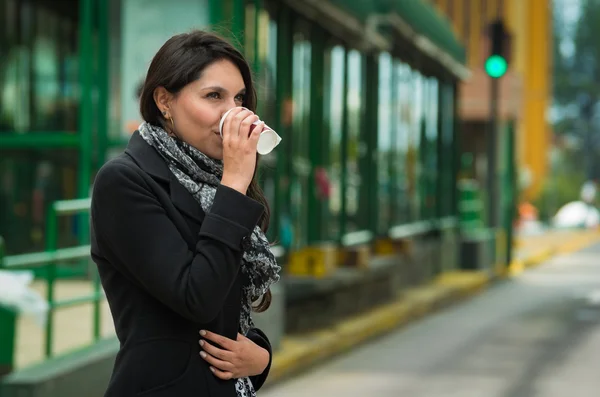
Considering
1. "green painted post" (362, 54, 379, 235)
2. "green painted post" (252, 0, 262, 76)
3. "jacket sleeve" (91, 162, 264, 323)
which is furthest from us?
"green painted post" (362, 54, 379, 235)

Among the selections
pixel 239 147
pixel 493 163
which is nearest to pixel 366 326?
pixel 493 163

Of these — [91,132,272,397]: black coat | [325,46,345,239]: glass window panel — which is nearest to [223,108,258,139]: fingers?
[91,132,272,397]: black coat

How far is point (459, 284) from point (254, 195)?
1580 centimetres

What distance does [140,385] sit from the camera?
2.55 meters

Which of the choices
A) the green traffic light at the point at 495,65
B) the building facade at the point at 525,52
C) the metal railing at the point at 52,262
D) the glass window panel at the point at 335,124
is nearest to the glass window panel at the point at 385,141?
the glass window panel at the point at 335,124

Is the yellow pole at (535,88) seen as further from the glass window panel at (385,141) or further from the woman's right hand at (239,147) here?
the woman's right hand at (239,147)

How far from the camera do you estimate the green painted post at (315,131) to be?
13.4 metres

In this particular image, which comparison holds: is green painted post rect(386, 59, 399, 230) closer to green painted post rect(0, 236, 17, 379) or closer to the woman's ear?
green painted post rect(0, 236, 17, 379)

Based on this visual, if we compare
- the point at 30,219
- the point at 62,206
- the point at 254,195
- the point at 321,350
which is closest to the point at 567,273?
the point at 30,219

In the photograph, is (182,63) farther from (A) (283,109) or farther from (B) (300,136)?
(B) (300,136)

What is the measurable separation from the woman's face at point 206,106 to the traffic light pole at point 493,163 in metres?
18.7

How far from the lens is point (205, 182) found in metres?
2.63

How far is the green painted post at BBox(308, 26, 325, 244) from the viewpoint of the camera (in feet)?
44.1

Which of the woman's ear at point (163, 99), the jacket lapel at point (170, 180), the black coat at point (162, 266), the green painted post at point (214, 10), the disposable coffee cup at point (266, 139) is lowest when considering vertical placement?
the black coat at point (162, 266)
